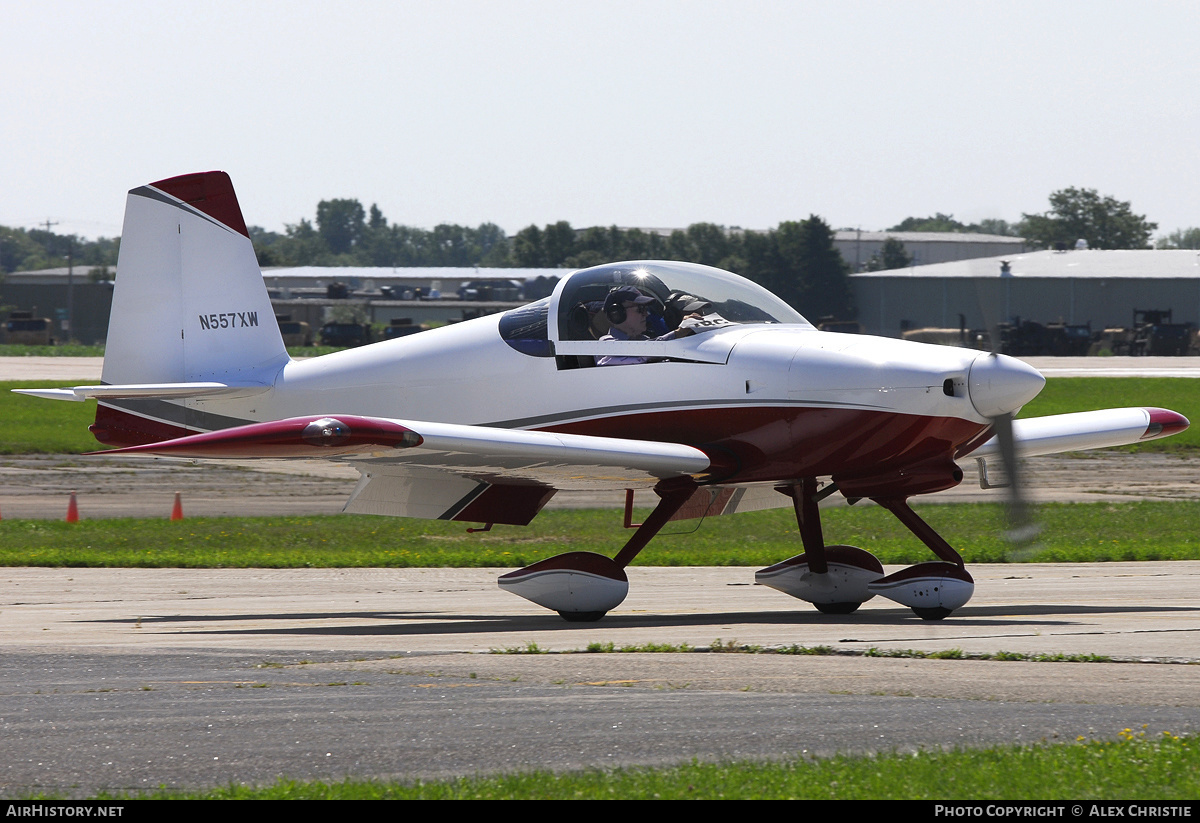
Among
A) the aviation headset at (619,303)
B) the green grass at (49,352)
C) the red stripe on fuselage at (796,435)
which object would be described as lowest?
the green grass at (49,352)

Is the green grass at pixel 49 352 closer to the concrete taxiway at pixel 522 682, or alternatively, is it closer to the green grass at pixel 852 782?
the concrete taxiway at pixel 522 682

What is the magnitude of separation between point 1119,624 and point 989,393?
1.89 metres

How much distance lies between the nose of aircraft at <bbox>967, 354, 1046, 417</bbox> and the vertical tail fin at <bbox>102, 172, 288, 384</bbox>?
Result: 693 cm

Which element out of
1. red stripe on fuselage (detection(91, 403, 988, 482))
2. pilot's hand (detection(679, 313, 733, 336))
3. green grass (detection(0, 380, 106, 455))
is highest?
pilot's hand (detection(679, 313, 733, 336))

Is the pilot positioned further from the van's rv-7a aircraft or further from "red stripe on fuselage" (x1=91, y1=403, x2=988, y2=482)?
"red stripe on fuselage" (x1=91, y1=403, x2=988, y2=482)

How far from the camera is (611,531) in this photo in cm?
1916

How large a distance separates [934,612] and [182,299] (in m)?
7.94

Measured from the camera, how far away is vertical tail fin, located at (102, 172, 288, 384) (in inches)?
560

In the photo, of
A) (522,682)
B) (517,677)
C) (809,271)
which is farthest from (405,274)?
(522,682)

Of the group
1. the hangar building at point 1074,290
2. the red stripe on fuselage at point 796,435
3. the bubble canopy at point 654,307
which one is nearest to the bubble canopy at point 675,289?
the bubble canopy at point 654,307

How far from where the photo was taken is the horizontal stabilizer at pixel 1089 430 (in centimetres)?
1339

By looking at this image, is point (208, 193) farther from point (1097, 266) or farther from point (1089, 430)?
point (1097, 266)

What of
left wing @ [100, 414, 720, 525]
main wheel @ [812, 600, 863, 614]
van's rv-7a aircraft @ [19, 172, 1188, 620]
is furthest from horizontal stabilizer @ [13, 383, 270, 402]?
main wheel @ [812, 600, 863, 614]

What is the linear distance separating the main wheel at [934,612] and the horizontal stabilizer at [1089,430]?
248 cm
